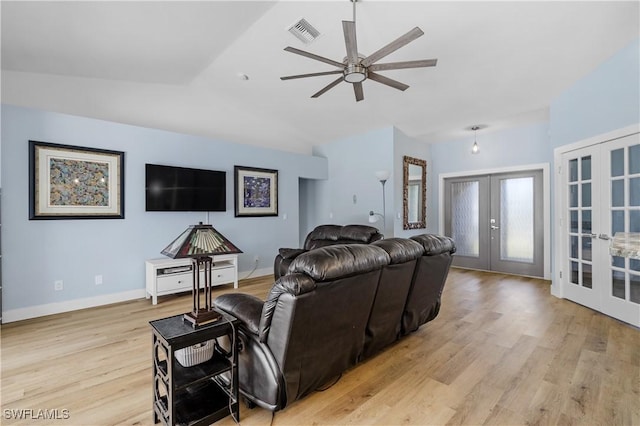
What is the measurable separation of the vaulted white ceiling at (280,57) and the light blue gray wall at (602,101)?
123 mm

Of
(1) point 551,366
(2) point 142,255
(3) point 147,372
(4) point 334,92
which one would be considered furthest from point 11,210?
(1) point 551,366

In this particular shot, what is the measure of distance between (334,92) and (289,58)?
103cm

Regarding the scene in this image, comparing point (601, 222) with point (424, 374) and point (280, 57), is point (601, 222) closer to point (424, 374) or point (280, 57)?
point (424, 374)

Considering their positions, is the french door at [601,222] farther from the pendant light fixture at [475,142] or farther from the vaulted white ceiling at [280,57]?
the pendant light fixture at [475,142]

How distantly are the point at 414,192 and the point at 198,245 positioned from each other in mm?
5193

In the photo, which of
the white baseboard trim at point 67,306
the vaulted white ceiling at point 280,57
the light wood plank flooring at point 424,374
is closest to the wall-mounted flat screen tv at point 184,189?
the vaulted white ceiling at point 280,57

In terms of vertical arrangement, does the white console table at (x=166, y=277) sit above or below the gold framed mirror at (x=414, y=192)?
below

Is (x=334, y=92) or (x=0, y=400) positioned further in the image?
(x=334, y=92)

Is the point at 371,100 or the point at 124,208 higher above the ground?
the point at 371,100

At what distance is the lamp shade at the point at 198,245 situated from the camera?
1.64 m

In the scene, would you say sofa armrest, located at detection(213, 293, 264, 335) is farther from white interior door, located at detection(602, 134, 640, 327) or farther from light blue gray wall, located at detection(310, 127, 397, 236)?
light blue gray wall, located at detection(310, 127, 397, 236)

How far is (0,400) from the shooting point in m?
1.88

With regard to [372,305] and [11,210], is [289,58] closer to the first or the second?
[372,305]

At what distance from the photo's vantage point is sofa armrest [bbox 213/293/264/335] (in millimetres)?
1727
